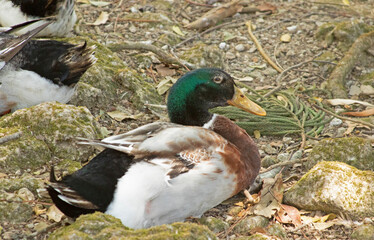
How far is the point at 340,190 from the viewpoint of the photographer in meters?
3.88

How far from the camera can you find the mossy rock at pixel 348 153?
439cm

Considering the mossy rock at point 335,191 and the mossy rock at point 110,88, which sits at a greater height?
the mossy rock at point 110,88

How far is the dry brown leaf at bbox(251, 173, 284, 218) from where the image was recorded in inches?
155

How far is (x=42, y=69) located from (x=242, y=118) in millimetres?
1841

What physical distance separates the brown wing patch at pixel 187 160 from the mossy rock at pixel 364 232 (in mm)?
1032

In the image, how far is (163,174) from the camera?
11.8 feet

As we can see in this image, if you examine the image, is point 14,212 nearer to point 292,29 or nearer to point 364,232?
point 364,232

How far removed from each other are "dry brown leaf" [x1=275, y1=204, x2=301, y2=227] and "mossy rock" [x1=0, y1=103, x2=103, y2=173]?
1.50m

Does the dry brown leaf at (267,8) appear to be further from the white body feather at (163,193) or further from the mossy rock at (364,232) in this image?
the mossy rock at (364,232)

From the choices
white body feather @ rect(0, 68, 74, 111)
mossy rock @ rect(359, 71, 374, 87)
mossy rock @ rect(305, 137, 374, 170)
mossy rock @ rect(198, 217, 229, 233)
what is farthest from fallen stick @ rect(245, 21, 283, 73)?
mossy rock @ rect(198, 217, 229, 233)

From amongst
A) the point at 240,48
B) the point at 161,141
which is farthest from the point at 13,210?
the point at 240,48

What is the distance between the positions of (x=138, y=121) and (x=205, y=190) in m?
1.55

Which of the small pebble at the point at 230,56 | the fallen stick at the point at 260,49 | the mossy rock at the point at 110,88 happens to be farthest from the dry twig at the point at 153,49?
the fallen stick at the point at 260,49

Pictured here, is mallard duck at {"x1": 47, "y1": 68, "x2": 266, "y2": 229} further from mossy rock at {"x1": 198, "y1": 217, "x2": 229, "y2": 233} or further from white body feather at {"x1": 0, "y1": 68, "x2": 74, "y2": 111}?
white body feather at {"x1": 0, "y1": 68, "x2": 74, "y2": 111}
